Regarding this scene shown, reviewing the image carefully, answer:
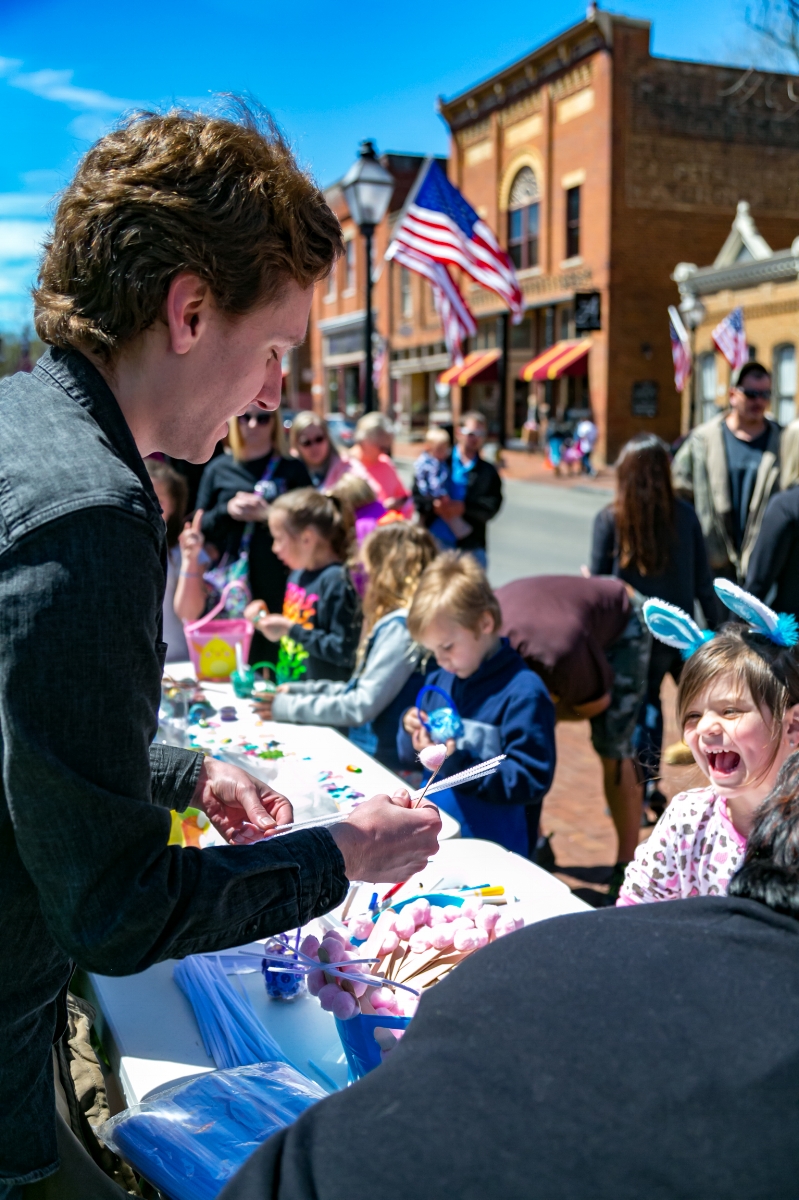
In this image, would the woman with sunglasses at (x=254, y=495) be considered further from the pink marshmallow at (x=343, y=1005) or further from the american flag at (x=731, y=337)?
the american flag at (x=731, y=337)

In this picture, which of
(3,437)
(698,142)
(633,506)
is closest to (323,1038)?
(3,437)

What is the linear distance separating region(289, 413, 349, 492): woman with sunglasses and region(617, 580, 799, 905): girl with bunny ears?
4609 mm

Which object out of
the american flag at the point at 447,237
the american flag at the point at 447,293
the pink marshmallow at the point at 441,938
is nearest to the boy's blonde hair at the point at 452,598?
the pink marshmallow at the point at 441,938

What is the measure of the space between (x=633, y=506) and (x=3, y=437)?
387 cm

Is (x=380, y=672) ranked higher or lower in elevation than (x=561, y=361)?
lower

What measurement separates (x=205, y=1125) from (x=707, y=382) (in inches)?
948

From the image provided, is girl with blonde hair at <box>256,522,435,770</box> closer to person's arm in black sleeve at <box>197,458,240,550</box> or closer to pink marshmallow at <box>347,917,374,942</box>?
person's arm in black sleeve at <box>197,458,240,550</box>

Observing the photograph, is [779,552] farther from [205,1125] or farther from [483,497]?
[205,1125]

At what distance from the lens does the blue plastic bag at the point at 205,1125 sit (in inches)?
51.8

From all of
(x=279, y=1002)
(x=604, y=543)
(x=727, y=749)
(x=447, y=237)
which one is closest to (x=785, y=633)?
(x=727, y=749)

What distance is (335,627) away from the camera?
4074 mm

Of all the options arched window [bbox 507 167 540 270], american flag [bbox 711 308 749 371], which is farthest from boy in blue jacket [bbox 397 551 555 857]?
arched window [bbox 507 167 540 270]

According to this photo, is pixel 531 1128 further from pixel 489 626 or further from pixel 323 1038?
pixel 489 626

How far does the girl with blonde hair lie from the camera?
342cm
